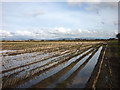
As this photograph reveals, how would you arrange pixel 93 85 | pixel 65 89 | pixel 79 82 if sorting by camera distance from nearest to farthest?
pixel 65 89
pixel 93 85
pixel 79 82

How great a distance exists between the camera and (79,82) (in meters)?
6.87

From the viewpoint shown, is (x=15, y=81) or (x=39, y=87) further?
(x=15, y=81)

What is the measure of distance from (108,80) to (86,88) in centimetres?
213

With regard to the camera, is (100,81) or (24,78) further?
(24,78)

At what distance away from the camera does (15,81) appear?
6.89 metres

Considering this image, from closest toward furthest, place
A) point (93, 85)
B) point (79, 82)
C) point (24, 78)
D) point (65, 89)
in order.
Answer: point (65, 89) → point (93, 85) → point (79, 82) → point (24, 78)

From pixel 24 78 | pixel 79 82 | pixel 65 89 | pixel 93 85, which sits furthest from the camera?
pixel 24 78

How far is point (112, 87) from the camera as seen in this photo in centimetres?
619

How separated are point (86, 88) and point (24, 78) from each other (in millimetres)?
4263

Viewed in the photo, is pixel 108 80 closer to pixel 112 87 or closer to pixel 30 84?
pixel 112 87

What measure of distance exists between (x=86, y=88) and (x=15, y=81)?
4534 millimetres

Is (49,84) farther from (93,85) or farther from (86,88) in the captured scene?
(93,85)

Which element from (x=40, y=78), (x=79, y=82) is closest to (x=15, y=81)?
(x=40, y=78)

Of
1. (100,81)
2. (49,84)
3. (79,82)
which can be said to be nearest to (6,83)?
(49,84)
